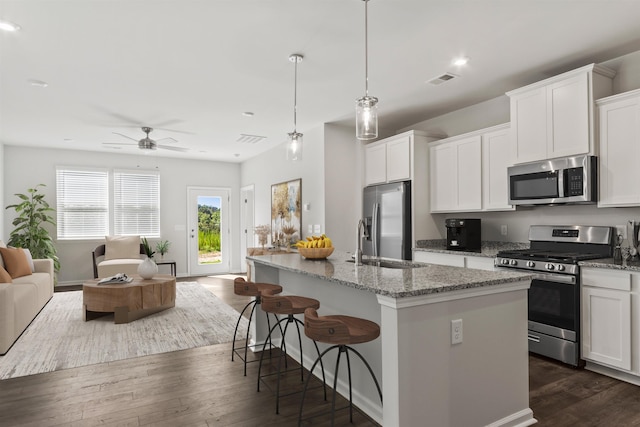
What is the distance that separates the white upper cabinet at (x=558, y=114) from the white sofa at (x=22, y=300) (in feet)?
16.9

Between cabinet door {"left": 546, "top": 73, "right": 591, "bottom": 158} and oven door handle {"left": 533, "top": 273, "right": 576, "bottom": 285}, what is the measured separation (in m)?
1.07

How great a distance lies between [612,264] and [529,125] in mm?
1464

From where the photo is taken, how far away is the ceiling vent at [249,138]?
632 cm

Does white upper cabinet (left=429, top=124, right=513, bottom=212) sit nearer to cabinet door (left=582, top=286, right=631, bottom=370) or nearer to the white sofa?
cabinet door (left=582, top=286, right=631, bottom=370)

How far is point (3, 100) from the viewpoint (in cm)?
439

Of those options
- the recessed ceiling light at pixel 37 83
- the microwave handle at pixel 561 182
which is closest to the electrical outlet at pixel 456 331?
the microwave handle at pixel 561 182

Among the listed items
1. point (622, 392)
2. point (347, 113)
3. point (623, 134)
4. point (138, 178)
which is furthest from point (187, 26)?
point (138, 178)

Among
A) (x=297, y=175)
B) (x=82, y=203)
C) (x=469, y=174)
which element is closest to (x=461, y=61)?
(x=469, y=174)

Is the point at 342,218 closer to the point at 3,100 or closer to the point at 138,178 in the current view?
the point at 3,100

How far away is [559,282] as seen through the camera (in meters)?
3.15

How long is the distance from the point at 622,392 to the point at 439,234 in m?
2.59

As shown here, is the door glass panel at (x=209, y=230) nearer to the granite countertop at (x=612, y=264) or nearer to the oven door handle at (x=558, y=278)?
the oven door handle at (x=558, y=278)

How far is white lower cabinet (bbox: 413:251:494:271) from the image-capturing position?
3811 millimetres

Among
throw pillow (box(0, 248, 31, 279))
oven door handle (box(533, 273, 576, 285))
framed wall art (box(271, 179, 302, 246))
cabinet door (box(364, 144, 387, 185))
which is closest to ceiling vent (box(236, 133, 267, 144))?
framed wall art (box(271, 179, 302, 246))
